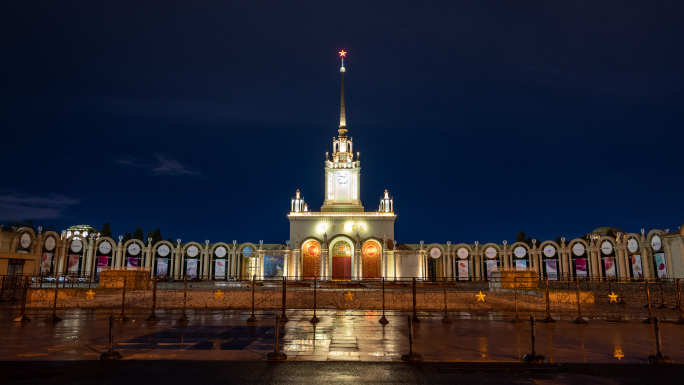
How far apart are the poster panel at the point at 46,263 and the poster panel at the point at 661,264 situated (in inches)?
2240

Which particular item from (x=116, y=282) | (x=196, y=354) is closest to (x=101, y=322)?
(x=196, y=354)

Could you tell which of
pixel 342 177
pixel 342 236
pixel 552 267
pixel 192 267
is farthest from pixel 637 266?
pixel 192 267

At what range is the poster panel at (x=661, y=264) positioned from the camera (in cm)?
3803

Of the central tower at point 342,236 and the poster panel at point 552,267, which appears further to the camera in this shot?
the central tower at point 342,236

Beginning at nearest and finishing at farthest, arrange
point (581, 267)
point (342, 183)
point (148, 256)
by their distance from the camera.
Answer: point (581, 267) < point (148, 256) < point (342, 183)

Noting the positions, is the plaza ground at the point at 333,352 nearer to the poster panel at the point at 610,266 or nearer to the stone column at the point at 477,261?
the poster panel at the point at 610,266

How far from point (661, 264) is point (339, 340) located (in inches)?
1482

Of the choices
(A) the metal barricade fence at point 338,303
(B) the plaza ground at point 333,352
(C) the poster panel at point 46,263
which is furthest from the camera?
(C) the poster panel at point 46,263

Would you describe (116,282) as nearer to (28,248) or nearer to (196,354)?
(28,248)

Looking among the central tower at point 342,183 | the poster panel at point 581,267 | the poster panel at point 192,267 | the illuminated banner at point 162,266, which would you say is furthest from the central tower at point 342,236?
the poster panel at point 581,267

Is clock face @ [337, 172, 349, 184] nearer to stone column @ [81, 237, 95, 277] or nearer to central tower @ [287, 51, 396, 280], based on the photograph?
central tower @ [287, 51, 396, 280]

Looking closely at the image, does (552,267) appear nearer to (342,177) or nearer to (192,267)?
(342,177)

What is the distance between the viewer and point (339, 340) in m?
13.7

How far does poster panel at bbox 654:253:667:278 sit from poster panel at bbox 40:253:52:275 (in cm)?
5691
